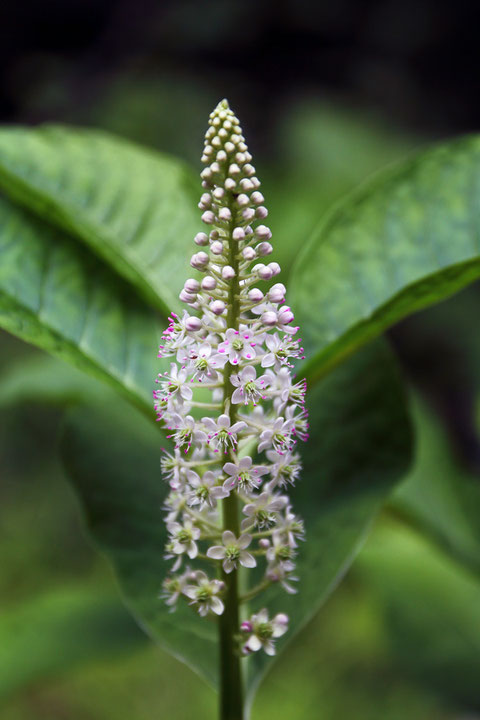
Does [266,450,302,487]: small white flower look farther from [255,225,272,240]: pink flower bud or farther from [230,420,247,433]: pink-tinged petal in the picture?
[255,225,272,240]: pink flower bud

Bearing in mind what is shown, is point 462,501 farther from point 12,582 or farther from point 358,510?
point 12,582

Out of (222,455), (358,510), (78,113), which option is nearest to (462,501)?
(358,510)

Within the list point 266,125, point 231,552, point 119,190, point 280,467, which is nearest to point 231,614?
point 231,552

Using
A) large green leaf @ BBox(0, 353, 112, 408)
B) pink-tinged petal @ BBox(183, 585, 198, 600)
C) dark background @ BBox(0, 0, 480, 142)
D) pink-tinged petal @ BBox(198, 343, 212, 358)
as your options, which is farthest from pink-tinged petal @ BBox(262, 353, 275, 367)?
dark background @ BBox(0, 0, 480, 142)

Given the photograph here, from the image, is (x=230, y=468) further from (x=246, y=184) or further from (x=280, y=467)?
(x=246, y=184)

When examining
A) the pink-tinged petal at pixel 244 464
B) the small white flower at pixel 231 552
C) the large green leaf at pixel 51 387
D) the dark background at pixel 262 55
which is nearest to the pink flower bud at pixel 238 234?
the pink-tinged petal at pixel 244 464

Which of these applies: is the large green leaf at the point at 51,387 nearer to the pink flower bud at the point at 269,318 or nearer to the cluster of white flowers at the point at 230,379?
the cluster of white flowers at the point at 230,379
